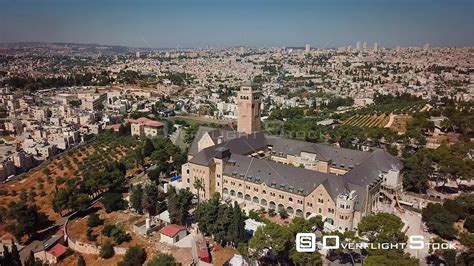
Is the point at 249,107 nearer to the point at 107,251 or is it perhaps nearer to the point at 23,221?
the point at 107,251

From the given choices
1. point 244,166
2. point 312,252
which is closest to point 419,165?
point 244,166

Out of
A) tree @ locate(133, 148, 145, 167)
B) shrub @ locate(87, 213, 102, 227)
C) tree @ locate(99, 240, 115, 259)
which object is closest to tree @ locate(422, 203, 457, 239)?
tree @ locate(99, 240, 115, 259)

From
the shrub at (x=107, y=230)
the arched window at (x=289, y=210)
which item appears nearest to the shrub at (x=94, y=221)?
the shrub at (x=107, y=230)

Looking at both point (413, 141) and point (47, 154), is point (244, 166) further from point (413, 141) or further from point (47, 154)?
point (47, 154)

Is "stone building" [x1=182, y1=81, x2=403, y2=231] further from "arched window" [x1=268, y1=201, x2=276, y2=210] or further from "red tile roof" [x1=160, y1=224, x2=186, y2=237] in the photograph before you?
"red tile roof" [x1=160, y1=224, x2=186, y2=237]

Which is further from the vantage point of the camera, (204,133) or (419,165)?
(204,133)

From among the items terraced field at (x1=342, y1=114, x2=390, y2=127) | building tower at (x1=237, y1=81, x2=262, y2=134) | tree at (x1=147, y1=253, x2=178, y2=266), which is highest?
building tower at (x1=237, y1=81, x2=262, y2=134)
